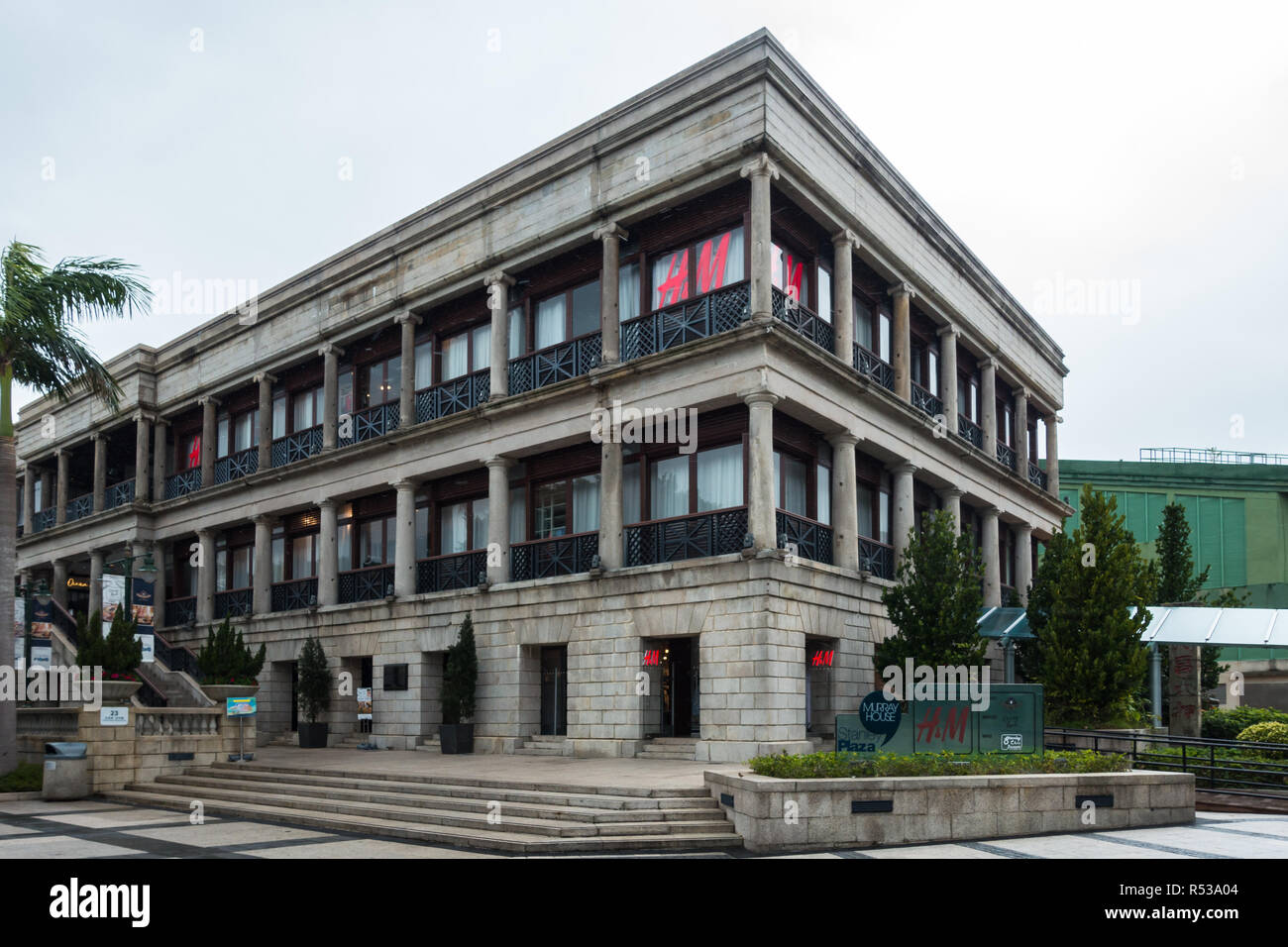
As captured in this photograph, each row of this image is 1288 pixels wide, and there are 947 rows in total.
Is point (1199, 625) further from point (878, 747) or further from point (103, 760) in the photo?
point (103, 760)

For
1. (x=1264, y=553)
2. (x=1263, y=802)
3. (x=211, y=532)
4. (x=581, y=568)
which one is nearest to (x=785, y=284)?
(x=581, y=568)

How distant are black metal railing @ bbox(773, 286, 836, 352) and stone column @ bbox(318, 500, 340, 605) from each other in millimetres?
15199

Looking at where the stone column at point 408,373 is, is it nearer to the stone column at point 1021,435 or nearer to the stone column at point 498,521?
the stone column at point 498,521

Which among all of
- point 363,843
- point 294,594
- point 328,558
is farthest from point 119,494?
point 363,843

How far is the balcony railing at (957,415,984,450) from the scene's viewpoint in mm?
33469

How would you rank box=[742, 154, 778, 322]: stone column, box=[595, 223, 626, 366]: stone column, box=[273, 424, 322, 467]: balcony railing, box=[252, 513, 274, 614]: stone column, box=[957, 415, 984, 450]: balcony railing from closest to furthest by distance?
box=[742, 154, 778, 322]: stone column
box=[595, 223, 626, 366]: stone column
box=[957, 415, 984, 450]: balcony railing
box=[273, 424, 322, 467]: balcony railing
box=[252, 513, 274, 614]: stone column

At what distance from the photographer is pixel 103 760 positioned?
22.2 m

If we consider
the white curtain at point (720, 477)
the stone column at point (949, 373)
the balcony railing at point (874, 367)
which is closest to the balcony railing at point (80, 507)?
the white curtain at point (720, 477)

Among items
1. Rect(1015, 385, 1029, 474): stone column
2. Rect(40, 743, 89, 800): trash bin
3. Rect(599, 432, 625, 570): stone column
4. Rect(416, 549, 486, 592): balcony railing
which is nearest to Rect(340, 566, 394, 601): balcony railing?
Rect(416, 549, 486, 592): balcony railing

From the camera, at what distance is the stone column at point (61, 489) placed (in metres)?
44.5

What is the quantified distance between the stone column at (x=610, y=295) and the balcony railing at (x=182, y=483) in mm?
19690

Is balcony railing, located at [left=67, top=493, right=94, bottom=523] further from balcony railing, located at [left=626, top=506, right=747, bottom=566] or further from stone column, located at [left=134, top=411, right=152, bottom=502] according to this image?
balcony railing, located at [left=626, top=506, right=747, bottom=566]

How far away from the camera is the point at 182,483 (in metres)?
39.9
